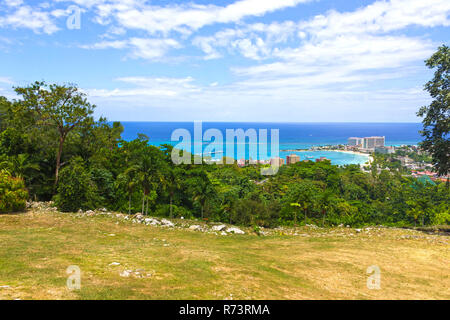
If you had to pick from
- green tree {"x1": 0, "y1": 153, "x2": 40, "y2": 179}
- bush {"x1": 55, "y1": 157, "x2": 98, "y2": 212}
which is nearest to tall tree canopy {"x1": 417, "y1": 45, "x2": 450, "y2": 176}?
bush {"x1": 55, "y1": 157, "x2": 98, "y2": 212}

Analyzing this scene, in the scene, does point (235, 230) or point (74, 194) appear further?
point (74, 194)

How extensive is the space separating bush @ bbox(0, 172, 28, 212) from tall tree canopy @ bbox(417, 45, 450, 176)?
81.8 feet

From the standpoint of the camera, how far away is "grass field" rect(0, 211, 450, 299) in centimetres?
682

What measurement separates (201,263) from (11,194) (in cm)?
1290

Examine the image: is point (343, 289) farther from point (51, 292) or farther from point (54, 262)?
point (54, 262)

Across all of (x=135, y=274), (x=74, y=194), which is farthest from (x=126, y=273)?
(x=74, y=194)

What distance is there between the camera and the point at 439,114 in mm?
16469

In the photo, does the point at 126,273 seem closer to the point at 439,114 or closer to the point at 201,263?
the point at 201,263

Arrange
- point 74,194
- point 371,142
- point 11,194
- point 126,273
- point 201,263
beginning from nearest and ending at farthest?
1. point 126,273
2. point 201,263
3. point 11,194
4. point 74,194
5. point 371,142

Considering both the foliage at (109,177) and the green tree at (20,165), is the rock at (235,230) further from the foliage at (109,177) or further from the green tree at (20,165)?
the green tree at (20,165)

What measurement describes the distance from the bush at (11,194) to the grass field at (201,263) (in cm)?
140

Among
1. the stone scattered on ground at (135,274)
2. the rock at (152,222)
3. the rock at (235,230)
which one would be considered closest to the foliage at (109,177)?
the rock at (235,230)

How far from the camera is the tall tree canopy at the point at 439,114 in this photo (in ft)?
52.6

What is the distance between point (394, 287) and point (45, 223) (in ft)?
50.5
